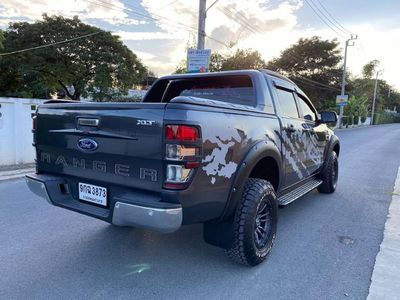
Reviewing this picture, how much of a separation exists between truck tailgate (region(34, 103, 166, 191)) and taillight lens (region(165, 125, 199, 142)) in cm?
7

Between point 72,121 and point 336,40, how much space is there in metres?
43.1

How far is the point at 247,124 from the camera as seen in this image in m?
3.12

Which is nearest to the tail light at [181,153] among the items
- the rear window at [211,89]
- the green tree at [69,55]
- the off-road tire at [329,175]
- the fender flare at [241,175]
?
the fender flare at [241,175]

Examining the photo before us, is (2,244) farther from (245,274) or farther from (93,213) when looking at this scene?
(245,274)

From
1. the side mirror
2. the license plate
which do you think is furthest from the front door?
the license plate

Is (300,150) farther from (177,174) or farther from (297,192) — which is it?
(177,174)

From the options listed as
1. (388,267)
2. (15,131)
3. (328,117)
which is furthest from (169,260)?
(15,131)

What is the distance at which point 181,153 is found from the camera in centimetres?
249

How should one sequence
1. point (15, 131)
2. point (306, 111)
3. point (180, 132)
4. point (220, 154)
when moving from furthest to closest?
1. point (15, 131)
2. point (306, 111)
3. point (220, 154)
4. point (180, 132)

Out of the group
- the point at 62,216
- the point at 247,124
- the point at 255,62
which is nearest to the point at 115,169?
the point at 247,124

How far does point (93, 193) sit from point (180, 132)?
1.13 meters

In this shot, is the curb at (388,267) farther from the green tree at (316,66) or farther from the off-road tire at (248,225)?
the green tree at (316,66)

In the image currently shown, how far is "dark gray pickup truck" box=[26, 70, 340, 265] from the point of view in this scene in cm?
255

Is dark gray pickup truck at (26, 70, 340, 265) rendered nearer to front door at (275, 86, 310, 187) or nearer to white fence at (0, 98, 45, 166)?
front door at (275, 86, 310, 187)
